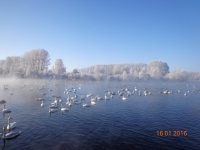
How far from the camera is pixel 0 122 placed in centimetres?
2784

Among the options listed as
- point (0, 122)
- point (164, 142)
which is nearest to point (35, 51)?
point (0, 122)

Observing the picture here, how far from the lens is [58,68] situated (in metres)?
137

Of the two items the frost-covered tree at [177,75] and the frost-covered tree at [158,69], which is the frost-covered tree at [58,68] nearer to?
the frost-covered tree at [158,69]

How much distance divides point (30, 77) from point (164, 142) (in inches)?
4364

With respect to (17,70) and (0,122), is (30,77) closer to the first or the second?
(17,70)

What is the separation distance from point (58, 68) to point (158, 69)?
84.1 m

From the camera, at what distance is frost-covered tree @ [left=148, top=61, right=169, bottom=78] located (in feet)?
489

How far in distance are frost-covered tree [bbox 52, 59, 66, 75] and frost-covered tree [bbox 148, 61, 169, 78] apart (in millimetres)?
74737
